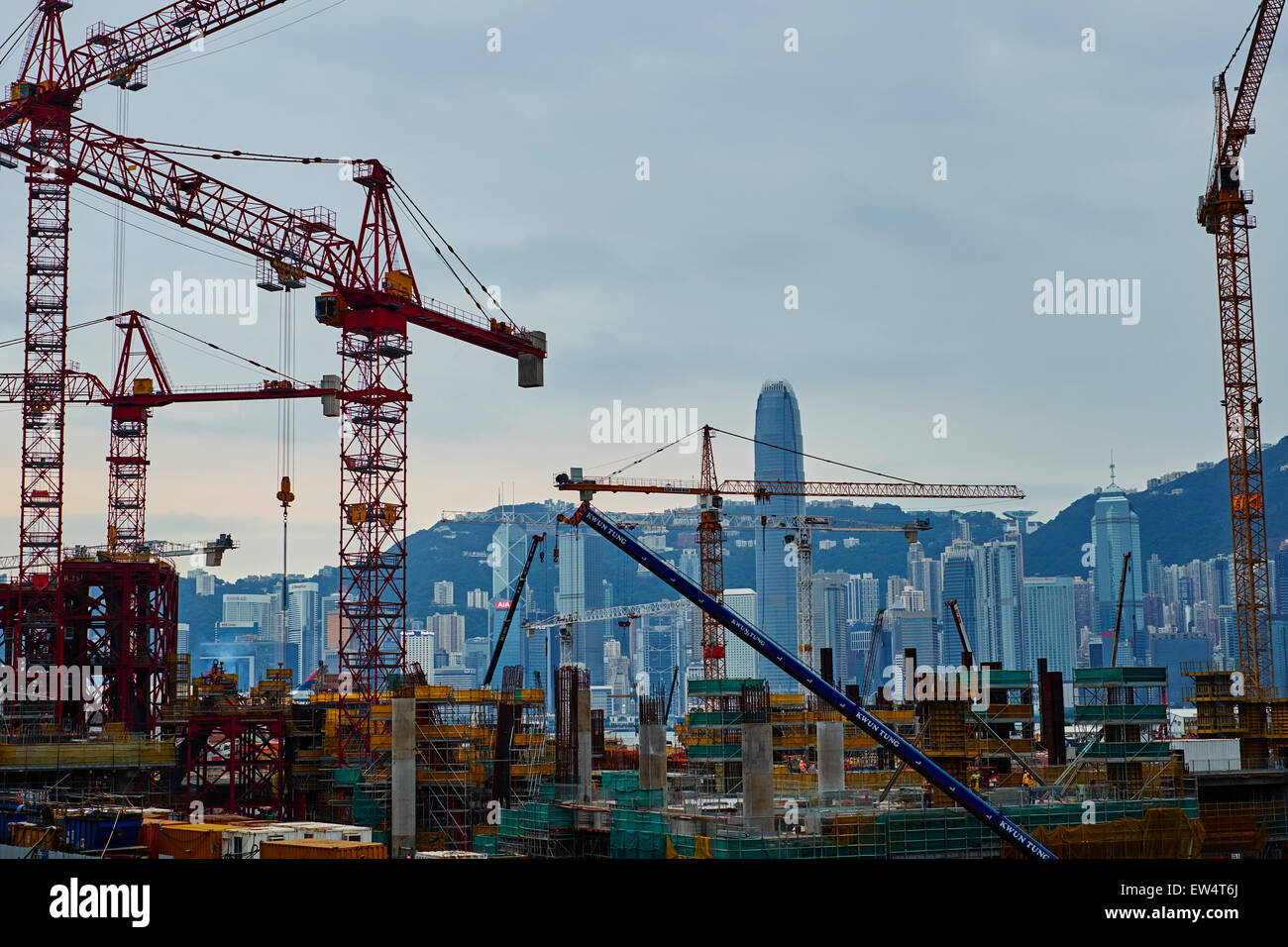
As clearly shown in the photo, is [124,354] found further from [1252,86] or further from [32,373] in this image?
[1252,86]

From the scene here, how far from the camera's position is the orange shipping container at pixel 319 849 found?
41.2m

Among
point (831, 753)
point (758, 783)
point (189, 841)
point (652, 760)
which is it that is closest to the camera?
point (189, 841)

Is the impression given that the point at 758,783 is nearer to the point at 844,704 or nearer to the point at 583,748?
the point at 844,704

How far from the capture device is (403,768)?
A: 60.0 metres

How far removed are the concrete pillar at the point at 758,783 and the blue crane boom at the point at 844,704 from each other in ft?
12.7

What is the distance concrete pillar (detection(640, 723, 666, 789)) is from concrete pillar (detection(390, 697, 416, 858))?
32.8 feet

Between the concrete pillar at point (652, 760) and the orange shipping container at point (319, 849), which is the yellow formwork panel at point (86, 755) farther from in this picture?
the orange shipping container at point (319, 849)

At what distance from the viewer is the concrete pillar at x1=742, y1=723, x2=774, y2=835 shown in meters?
47.1

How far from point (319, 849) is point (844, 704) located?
16102 mm

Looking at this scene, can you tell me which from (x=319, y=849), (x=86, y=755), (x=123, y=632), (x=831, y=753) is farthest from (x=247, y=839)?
(x=123, y=632)

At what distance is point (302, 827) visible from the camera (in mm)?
47406

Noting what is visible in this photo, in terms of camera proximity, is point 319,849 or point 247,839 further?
point 247,839
